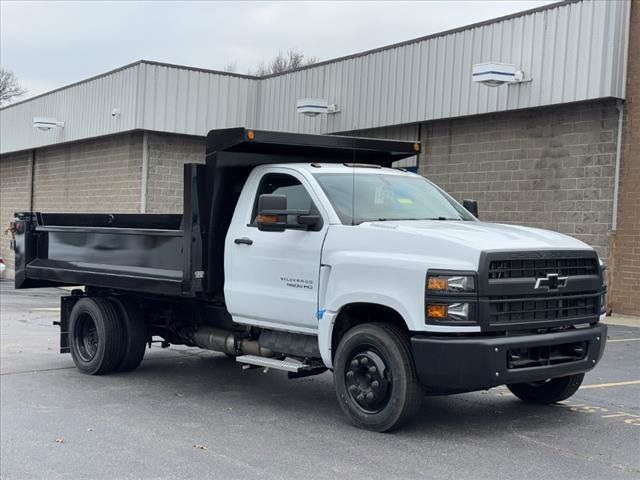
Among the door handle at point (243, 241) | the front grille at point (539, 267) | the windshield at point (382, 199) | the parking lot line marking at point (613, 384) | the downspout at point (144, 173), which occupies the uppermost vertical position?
the downspout at point (144, 173)

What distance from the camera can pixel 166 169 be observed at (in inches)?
929

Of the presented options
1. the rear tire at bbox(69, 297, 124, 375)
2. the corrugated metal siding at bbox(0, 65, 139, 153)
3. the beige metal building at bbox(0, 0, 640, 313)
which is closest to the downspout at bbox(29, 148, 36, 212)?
the corrugated metal siding at bbox(0, 65, 139, 153)

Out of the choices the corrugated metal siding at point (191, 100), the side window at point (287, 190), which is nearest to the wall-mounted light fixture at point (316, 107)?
the corrugated metal siding at point (191, 100)

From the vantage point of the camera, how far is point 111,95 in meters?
24.0

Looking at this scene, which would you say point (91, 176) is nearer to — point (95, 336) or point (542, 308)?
point (95, 336)

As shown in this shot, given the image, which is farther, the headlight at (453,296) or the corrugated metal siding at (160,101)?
the corrugated metal siding at (160,101)

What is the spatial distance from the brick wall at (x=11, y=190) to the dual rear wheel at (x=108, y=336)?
895 inches

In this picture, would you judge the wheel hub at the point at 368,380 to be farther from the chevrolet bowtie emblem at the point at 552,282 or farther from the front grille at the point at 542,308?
the chevrolet bowtie emblem at the point at 552,282

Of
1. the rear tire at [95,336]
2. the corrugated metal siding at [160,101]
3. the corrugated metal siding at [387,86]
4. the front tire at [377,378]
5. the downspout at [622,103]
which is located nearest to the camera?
the front tire at [377,378]

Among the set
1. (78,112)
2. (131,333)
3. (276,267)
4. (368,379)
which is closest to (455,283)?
(368,379)

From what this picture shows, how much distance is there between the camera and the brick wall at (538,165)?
15.2m

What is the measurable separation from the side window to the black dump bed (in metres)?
0.34

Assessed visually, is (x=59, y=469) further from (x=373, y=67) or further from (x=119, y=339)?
(x=373, y=67)

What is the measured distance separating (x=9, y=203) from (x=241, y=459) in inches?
1159
